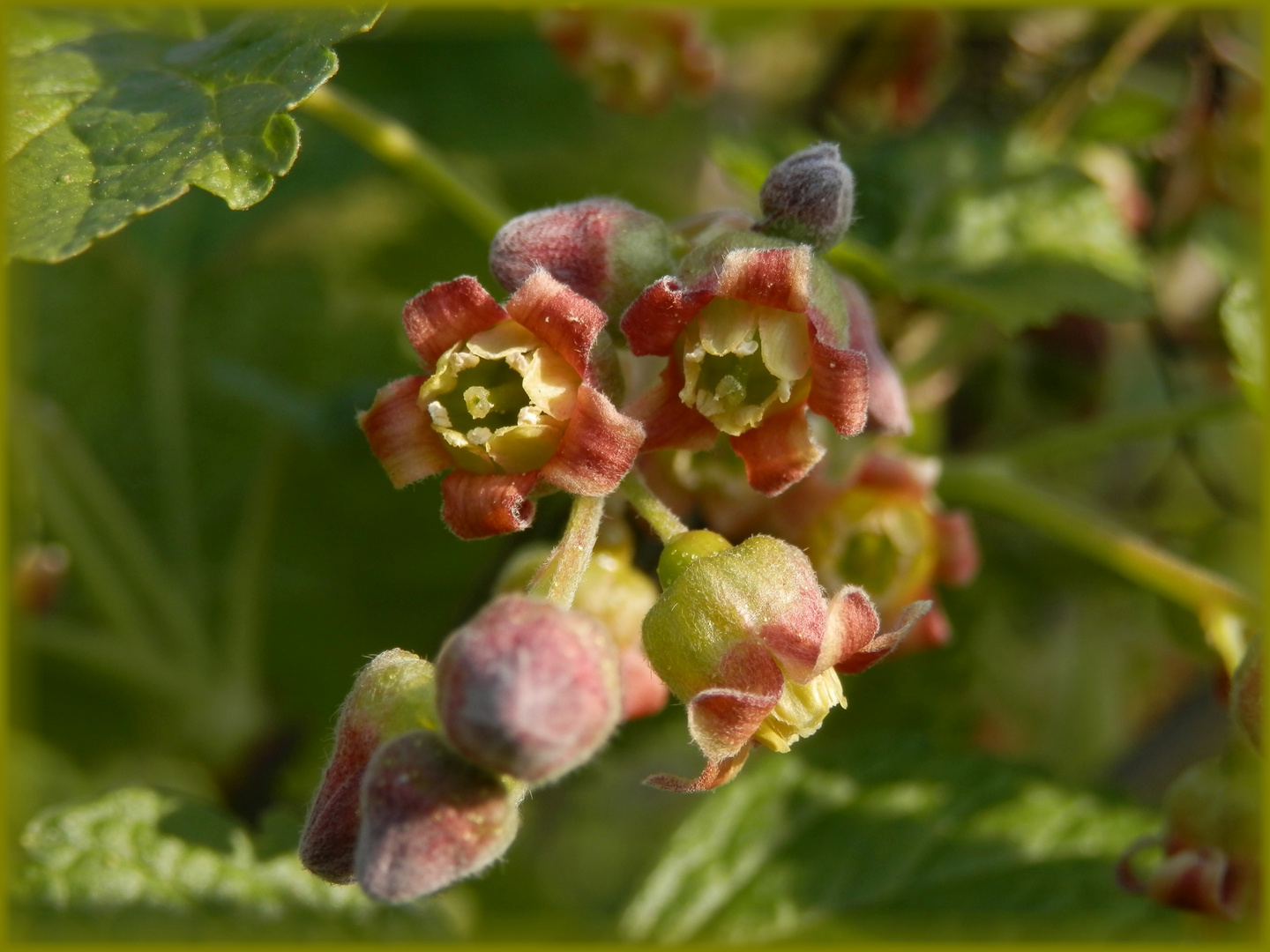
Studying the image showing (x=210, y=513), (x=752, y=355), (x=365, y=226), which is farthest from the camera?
(x=365, y=226)

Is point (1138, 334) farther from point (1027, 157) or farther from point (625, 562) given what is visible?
point (625, 562)

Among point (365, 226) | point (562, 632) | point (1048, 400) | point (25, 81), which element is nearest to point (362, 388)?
point (25, 81)

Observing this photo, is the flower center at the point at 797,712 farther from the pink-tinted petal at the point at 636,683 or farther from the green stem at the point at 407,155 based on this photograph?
the green stem at the point at 407,155

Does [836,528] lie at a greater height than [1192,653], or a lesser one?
greater

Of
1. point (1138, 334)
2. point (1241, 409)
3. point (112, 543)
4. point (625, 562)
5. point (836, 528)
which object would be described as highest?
point (625, 562)

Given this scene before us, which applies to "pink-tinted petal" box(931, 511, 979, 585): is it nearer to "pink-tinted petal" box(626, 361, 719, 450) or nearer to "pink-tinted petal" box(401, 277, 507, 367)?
"pink-tinted petal" box(626, 361, 719, 450)

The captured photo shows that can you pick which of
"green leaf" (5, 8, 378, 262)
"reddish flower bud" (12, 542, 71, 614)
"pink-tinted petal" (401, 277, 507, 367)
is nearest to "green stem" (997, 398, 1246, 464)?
"pink-tinted petal" (401, 277, 507, 367)

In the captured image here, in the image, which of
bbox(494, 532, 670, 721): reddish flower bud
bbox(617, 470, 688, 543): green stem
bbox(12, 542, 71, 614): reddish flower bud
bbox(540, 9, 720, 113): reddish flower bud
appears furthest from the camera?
bbox(540, 9, 720, 113): reddish flower bud

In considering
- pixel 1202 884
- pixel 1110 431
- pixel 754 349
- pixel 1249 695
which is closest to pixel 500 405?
pixel 754 349
